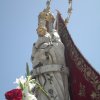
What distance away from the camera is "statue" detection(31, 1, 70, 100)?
19.4 feet

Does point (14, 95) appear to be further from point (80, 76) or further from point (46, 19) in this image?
point (46, 19)

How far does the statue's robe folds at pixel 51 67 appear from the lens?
5938mm

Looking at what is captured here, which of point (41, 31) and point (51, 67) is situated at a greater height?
point (41, 31)

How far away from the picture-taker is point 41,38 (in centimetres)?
642

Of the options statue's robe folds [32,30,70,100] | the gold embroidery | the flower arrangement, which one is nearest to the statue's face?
statue's robe folds [32,30,70,100]

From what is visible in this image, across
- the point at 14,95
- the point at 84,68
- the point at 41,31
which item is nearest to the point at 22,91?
the point at 14,95

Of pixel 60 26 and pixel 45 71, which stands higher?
pixel 60 26

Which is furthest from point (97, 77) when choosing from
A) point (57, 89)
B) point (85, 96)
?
point (57, 89)

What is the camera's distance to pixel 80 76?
6105mm

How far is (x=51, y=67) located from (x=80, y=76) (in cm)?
60

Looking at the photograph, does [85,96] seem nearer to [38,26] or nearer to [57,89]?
[57,89]

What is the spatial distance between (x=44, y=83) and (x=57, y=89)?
0.29m

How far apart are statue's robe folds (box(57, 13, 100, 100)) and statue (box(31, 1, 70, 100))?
149 millimetres

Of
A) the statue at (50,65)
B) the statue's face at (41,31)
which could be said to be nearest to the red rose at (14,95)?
the statue at (50,65)
